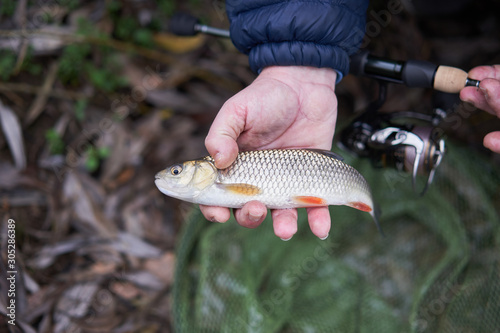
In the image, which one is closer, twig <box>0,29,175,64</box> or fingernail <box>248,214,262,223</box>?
fingernail <box>248,214,262,223</box>

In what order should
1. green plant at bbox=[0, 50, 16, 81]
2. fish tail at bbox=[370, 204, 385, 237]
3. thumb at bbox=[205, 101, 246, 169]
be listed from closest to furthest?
1. thumb at bbox=[205, 101, 246, 169]
2. fish tail at bbox=[370, 204, 385, 237]
3. green plant at bbox=[0, 50, 16, 81]

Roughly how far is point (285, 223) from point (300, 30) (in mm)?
949

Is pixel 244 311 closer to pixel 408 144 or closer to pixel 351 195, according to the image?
pixel 351 195

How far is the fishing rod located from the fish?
328 mm

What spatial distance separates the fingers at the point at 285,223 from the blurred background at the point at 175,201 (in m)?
0.75

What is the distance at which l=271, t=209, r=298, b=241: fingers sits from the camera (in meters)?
1.81

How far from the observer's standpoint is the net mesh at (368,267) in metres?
2.47

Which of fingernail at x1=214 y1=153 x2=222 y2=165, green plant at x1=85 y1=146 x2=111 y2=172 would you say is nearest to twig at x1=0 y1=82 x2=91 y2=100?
→ green plant at x1=85 y1=146 x2=111 y2=172

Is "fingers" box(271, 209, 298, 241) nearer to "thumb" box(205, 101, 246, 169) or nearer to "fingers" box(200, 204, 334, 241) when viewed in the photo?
"fingers" box(200, 204, 334, 241)

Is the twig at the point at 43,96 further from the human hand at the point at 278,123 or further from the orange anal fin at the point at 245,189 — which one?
the orange anal fin at the point at 245,189

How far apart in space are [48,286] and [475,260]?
2963 millimetres

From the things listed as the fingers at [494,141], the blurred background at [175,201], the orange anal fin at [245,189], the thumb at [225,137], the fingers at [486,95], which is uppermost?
the fingers at [486,95]

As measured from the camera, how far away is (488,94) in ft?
5.63

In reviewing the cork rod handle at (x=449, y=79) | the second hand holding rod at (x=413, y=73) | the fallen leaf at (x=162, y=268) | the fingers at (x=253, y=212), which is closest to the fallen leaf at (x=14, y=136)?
the fallen leaf at (x=162, y=268)
